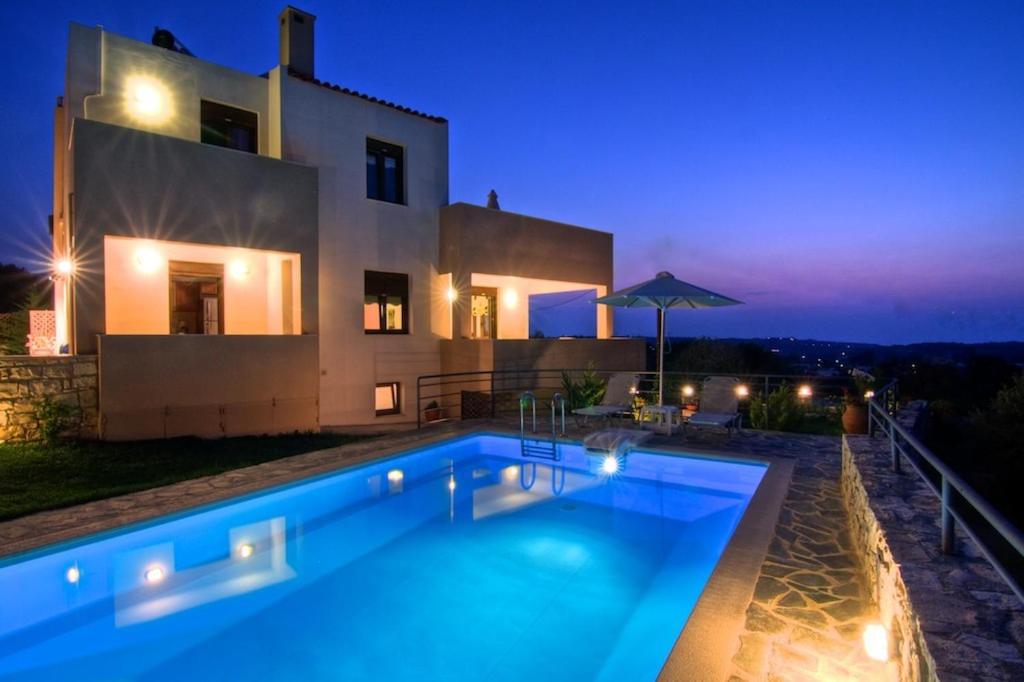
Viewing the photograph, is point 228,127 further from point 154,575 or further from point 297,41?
point 154,575

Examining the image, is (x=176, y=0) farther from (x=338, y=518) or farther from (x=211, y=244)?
(x=338, y=518)

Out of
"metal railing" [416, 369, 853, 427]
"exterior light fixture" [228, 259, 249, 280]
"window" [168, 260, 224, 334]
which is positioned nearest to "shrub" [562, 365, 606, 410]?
"metal railing" [416, 369, 853, 427]

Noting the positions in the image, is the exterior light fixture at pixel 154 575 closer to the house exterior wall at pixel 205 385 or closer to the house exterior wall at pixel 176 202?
the house exterior wall at pixel 205 385

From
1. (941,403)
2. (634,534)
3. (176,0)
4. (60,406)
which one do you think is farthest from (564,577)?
(176,0)

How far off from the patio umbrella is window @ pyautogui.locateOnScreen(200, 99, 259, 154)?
31.7 feet

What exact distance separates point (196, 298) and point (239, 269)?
4.07 ft

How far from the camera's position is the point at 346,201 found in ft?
47.2

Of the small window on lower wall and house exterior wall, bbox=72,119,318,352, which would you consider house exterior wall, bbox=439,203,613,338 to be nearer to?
the small window on lower wall

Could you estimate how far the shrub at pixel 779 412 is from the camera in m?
11.6

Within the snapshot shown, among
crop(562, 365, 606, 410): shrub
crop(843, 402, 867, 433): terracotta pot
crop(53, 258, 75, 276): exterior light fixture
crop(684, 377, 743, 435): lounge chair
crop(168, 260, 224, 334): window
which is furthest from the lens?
crop(562, 365, 606, 410): shrub

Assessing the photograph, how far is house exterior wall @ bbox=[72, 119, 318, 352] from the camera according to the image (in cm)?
993

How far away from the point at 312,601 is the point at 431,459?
4968mm

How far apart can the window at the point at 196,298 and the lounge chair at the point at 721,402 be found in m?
11.4

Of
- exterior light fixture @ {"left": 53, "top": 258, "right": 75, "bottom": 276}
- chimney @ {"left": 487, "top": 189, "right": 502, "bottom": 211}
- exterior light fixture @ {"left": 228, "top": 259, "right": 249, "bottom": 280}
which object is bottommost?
exterior light fixture @ {"left": 53, "top": 258, "right": 75, "bottom": 276}
